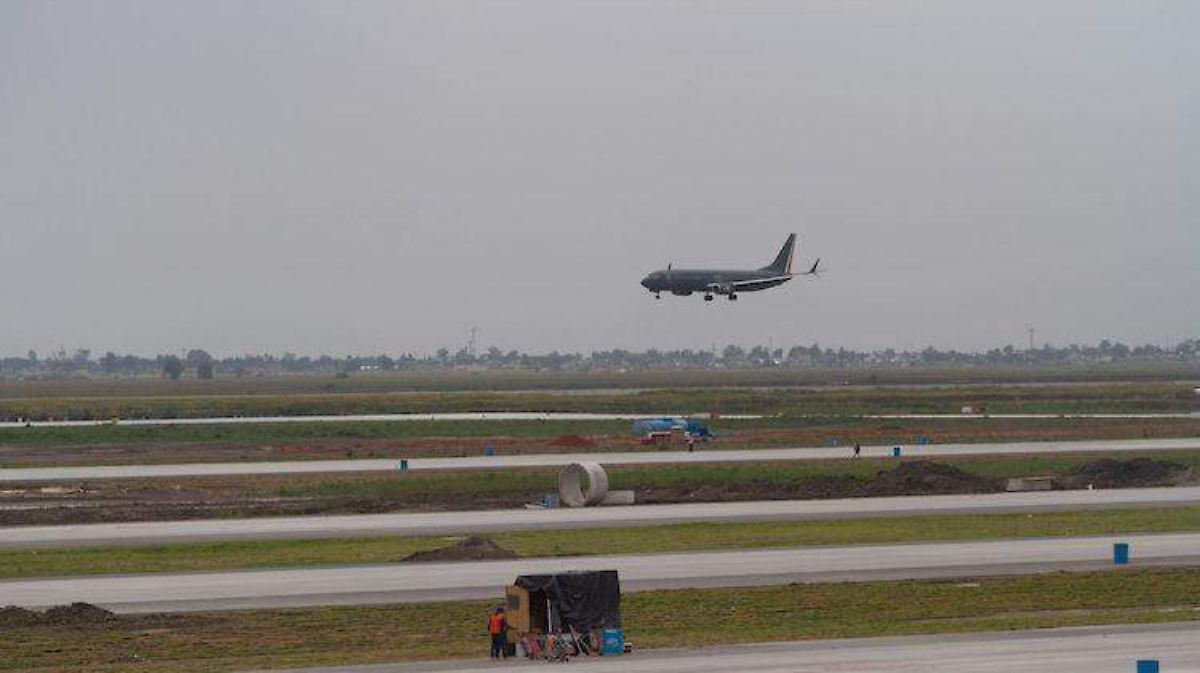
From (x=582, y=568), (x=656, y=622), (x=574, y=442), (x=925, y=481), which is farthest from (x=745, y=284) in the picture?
(x=656, y=622)

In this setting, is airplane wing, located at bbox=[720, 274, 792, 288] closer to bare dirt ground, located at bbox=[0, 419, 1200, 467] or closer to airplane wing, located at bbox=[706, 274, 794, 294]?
airplane wing, located at bbox=[706, 274, 794, 294]

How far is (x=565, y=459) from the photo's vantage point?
10956 cm

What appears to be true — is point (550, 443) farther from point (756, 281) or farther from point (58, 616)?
point (58, 616)

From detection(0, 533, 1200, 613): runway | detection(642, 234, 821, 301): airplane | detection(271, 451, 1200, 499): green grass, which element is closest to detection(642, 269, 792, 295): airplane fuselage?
detection(642, 234, 821, 301): airplane

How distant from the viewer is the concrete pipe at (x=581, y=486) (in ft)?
268

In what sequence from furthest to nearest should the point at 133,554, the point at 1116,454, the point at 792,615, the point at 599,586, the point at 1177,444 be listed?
the point at 1177,444 → the point at 1116,454 → the point at 133,554 → the point at 792,615 → the point at 599,586

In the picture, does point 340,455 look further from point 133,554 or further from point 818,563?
point 818,563

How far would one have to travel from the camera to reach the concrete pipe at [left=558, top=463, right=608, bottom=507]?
8169 centimetres

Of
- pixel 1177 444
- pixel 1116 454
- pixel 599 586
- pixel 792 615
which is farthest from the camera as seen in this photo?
pixel 1177 444

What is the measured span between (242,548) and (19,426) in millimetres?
104739

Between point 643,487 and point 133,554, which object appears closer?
point 133,554

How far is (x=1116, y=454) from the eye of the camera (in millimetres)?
107250

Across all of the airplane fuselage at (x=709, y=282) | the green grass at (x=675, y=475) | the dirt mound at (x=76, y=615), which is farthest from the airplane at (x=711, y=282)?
the dirt mound at (x=76, y=615)

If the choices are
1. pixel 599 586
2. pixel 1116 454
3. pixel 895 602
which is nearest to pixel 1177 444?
pixel 1116 454
